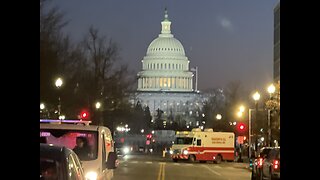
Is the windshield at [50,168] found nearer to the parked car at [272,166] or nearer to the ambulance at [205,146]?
the parked car at [272,166]

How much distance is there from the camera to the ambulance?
58.8m

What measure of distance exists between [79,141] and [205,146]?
4569cm

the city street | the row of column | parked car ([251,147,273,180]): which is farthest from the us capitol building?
parked car ([251,147,273,180])

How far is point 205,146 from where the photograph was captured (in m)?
59.0

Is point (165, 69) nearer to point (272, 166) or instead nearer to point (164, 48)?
point (164, 48)

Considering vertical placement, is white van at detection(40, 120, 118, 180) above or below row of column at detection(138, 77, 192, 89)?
below

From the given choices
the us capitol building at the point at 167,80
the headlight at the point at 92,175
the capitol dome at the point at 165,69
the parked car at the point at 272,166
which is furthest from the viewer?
the capitol dome at the point at 165,69

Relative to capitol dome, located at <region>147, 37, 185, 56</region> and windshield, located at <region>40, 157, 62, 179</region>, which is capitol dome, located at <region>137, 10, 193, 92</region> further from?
windshield, located at <region>40, 157, 62, 179</region>

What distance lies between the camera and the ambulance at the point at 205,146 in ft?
193

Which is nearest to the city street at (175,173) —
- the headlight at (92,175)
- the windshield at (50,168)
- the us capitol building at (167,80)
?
the headlight at (92,175)

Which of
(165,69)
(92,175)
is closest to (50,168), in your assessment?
(92,175)

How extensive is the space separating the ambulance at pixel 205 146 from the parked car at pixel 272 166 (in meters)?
33.2
